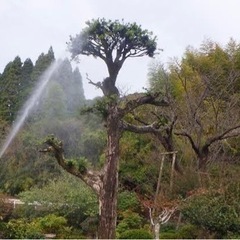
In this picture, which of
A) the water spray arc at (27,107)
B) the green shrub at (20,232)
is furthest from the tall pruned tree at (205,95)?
the water spray arc at (27,107)

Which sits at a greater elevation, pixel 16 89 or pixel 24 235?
pixel 16 89

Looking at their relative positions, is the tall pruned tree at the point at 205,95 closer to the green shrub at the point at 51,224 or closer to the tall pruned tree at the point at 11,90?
the green shrub at the point at 51,224

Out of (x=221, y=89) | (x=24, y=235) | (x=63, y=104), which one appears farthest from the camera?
(x=63, y=104)

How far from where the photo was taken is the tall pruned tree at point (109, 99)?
5852 millimetres

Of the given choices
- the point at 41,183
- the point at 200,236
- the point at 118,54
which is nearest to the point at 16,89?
the point at 41,183

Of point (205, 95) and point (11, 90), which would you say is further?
point (11, 90)

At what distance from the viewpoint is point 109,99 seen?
232 inches

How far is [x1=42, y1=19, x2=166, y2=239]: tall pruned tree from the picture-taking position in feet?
19.2

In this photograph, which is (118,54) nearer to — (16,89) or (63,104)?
(63,104)

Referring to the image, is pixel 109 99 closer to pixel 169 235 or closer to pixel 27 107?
pixel 169 235

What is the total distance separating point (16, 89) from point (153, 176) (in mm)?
12871

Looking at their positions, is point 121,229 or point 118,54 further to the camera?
point 121,229

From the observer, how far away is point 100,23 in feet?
19.6

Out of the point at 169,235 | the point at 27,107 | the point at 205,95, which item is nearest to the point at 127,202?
the point at 169,235
